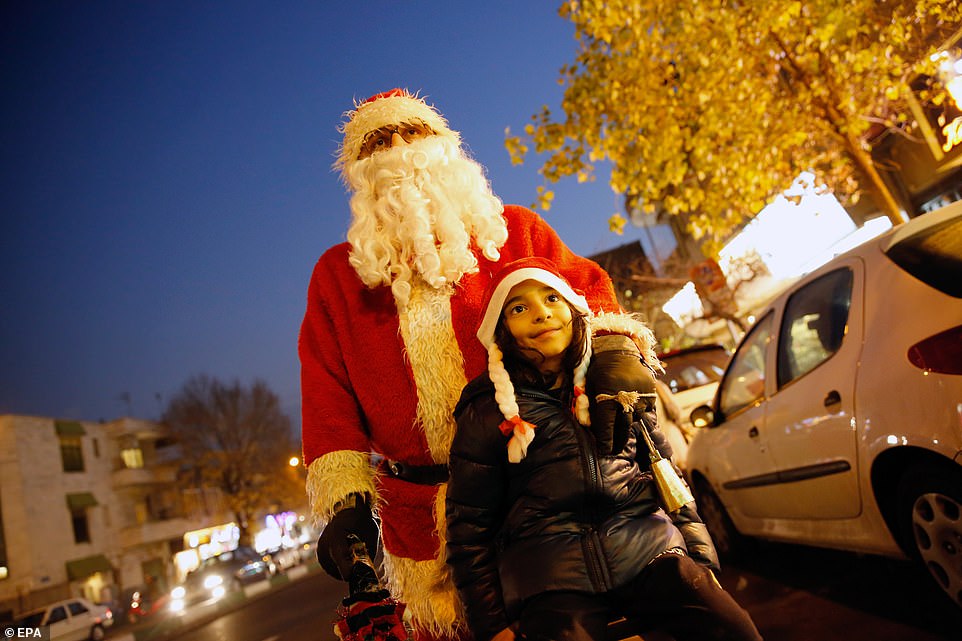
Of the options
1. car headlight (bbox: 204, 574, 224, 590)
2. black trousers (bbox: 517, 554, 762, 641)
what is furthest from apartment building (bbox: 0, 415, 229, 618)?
black trousers (bbox: 517, 554, 762, 641)

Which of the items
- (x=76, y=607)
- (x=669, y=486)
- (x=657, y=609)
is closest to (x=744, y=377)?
(x=669, y=486)

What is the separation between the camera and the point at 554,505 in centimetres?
185

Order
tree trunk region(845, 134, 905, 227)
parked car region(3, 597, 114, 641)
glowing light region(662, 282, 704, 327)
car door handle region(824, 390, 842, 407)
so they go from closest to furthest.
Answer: car door handle region(824, 390, 842, 407) → tree trunk region(845, 134, 905, 227) → glowing light region(662, 282, 704, 327) → parked car region(3, 597, 114, 641)

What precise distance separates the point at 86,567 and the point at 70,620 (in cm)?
1502

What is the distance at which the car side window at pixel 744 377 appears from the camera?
15.4ft

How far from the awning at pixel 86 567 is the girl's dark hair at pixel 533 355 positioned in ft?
112

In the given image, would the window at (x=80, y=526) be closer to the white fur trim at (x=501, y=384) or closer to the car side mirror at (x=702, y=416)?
the car side mirror at (x=702, y=416)

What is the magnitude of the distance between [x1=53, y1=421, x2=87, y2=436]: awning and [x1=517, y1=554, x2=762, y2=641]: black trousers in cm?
3714

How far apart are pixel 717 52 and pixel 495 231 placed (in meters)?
7.03

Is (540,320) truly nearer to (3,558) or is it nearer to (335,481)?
(335,481)

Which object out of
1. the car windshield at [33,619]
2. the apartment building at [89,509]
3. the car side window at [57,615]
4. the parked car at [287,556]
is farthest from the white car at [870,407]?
the parked car at [287,556]

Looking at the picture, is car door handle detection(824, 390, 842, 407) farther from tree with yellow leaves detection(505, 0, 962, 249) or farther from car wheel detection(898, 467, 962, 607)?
tree with yellow leaves detection(505, 0, 962, 249)

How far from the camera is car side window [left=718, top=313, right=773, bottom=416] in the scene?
15.4ft

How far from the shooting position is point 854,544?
3.39 m
